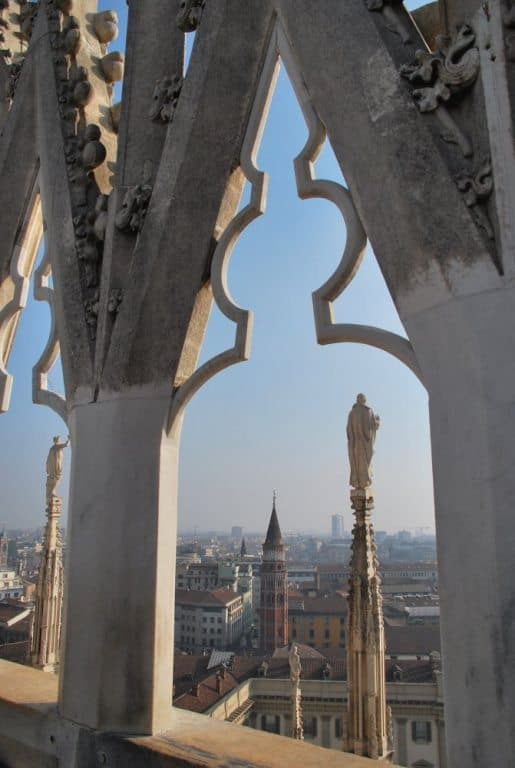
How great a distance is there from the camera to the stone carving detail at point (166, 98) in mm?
2623

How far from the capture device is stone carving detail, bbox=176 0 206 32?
257 cm

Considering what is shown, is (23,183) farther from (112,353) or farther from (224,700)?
(224,700)

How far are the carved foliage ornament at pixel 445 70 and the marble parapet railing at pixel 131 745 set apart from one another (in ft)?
6.03

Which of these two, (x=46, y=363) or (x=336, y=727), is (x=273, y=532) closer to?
(x=336, y=727)

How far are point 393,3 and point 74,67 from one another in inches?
71.3

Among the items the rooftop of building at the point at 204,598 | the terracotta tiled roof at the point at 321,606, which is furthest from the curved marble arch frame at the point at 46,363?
the rooftop of building at the point at 204,598

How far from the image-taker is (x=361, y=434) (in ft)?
11.9

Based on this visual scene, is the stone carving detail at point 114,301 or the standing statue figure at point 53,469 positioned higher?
the stone carving detail at point 114,301

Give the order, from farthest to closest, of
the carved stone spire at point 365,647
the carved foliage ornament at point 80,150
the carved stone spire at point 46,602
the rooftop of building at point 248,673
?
1. the rooftop of building at point 248,673
2. the carved stone spire at point 46,602
3. the carved stone spire at point 365,647
4. the carved foliage ornament at point 80,150

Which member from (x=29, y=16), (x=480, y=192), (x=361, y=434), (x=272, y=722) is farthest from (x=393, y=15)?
(x=272, y=722)

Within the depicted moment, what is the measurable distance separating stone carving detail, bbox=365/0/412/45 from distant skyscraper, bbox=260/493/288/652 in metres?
43.3

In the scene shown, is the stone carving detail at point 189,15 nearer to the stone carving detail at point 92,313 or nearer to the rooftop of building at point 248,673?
the stone carving detail at point 92,313

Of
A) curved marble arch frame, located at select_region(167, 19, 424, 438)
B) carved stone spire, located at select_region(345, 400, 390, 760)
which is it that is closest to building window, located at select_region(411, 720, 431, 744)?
carved stone spire, located at select_region(345, 400, 390, 760)

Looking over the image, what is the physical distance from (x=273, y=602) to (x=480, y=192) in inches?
1982
